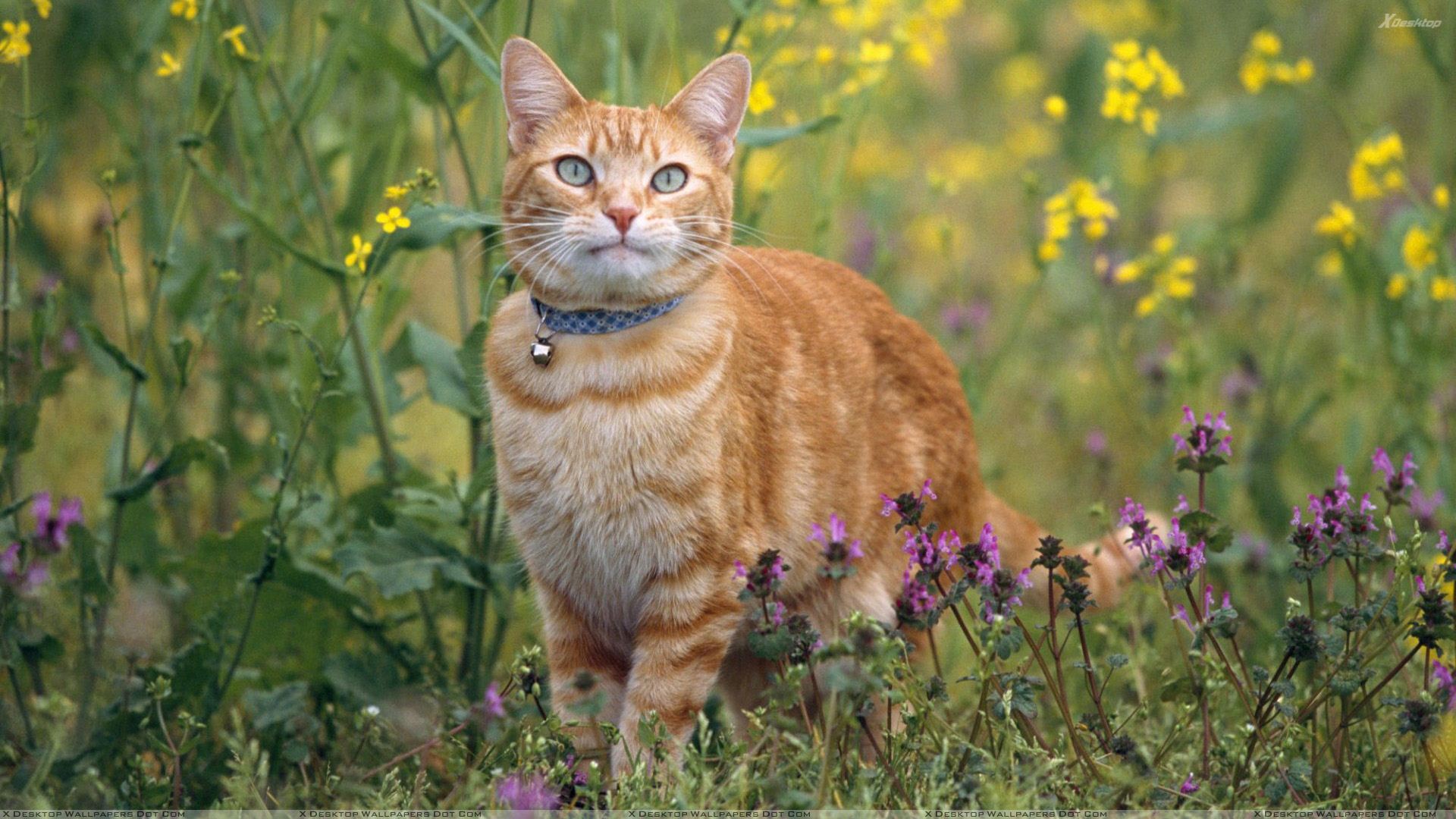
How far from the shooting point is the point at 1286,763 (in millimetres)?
2350

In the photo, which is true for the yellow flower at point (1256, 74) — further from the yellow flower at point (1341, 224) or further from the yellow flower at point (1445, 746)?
the yellow flower at point (1445, 746)

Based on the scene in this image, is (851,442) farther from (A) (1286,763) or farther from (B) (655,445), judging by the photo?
(A) (1286,763)

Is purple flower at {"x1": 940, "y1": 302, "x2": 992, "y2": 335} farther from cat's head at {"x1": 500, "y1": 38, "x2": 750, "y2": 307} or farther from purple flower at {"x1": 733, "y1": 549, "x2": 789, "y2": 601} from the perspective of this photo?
purple flower at {"x1": 733, "y1": 549, "x2": 789, "y2": 601}

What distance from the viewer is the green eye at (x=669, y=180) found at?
247 centimetres

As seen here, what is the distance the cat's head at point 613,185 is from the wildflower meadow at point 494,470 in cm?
15

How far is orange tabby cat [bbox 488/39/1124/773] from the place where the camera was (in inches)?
94.0

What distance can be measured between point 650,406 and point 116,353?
103cm

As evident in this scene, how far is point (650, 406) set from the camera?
7.87 feet

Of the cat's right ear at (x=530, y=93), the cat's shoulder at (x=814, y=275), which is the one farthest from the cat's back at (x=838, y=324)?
the cat's right ear at (x=530, y=93)

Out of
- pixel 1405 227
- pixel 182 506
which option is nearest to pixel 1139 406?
pixel 1405 227

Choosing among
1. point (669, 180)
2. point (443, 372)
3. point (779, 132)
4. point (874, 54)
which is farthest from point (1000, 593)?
point (874, 54)

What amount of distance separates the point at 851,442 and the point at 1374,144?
1.81 metres

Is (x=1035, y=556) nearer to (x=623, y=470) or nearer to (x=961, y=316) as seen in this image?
(x=623, y=470)

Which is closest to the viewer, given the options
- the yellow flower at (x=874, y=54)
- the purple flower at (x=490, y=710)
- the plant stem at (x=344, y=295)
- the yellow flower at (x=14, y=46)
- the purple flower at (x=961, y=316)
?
the purple flower at (x=490, y=710)
